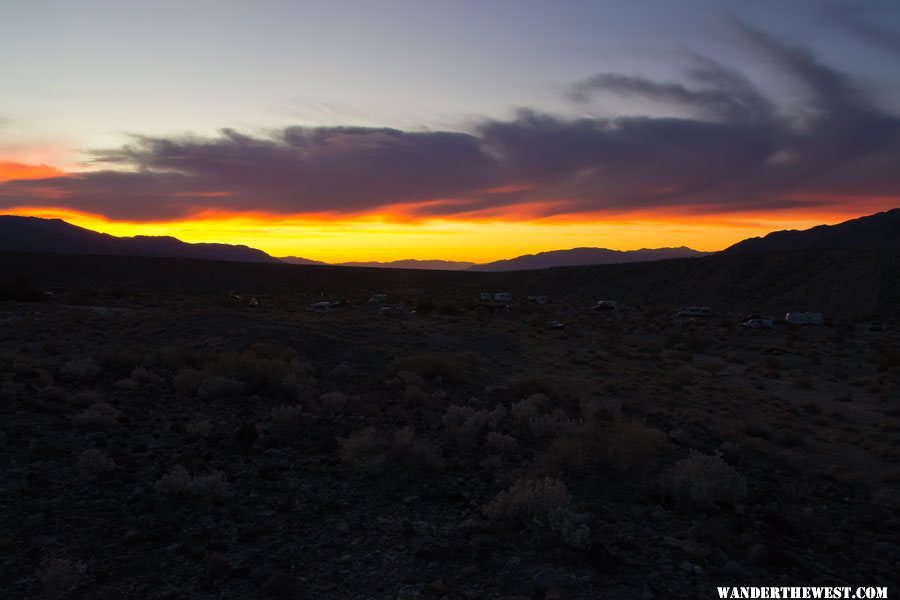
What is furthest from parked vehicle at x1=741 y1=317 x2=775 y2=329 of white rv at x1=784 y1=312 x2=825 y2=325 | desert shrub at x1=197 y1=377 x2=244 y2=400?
desert shrub at x1=197 y1=377 x2=244 y2=400

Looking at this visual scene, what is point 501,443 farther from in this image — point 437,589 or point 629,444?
point 437,589

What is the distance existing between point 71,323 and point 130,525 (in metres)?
22.6

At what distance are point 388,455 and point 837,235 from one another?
20321cm

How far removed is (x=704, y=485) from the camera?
304 inches

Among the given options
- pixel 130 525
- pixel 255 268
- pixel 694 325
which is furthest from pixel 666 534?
pixel 255 268

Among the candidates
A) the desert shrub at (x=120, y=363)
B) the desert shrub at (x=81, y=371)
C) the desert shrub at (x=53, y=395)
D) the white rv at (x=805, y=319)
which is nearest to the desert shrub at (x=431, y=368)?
the desert shrub at (x=120, y=363)

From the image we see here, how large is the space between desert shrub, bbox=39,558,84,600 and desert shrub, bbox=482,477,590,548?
4107 millimetres

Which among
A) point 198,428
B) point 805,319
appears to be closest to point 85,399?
point 198,428

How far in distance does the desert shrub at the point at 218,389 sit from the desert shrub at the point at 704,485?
868 cm

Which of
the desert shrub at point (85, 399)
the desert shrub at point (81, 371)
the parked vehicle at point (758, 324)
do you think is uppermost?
the desert shrub at point (81, 371)

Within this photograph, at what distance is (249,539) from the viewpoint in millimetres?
6363

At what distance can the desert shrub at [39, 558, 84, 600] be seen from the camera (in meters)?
5.07

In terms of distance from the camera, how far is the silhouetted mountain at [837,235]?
169 meters

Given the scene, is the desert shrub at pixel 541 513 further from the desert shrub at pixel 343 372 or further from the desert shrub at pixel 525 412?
the desert shrub at pixel 343 372
